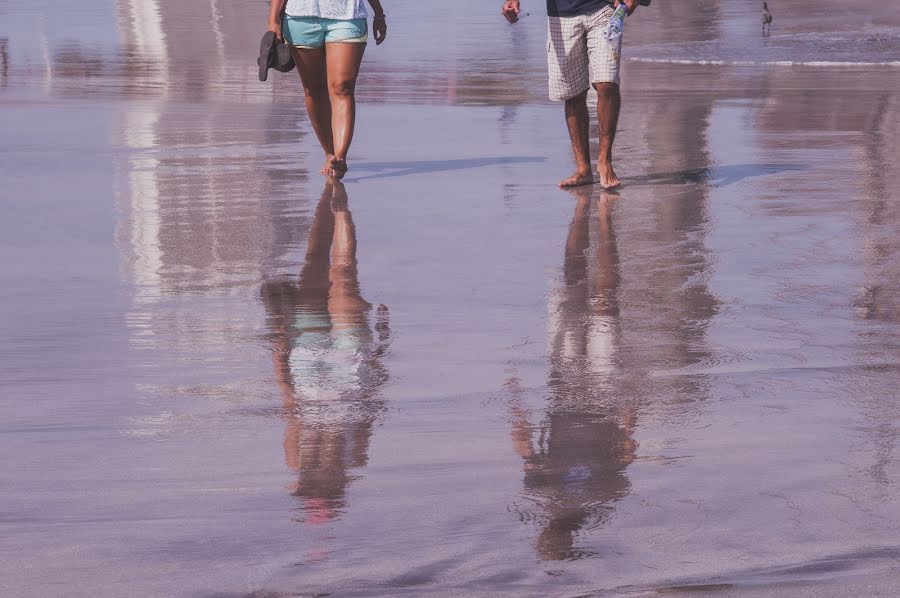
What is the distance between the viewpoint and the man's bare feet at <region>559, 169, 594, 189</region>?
27.8ft

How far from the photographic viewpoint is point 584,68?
8633mm

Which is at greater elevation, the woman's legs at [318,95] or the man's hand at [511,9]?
the man's hand at [511,9]

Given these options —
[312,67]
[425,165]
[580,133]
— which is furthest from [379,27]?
[580,133]

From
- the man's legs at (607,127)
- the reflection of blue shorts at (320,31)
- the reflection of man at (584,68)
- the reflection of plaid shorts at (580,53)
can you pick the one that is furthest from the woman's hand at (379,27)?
the man's legs at (607,127)

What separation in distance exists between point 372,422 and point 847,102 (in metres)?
9.12

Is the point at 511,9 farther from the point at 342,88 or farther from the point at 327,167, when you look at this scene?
the point at 327,167

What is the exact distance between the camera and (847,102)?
40.6ft

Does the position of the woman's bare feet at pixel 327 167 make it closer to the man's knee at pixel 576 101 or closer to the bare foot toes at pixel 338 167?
the bare foot toes at pixel 338 167

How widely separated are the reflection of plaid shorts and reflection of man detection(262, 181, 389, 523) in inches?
87.3

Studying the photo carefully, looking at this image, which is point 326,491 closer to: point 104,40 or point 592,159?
point 592,159

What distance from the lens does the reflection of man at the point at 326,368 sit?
3.71m

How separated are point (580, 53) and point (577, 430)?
16.0 feet

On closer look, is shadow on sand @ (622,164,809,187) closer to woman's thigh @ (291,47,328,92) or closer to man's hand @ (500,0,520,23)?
man's hand @ (500,0,520,23)

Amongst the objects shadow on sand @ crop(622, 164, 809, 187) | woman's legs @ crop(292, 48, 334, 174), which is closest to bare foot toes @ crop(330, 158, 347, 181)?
woman's legs @ crop(292, 48, 334, 174)
